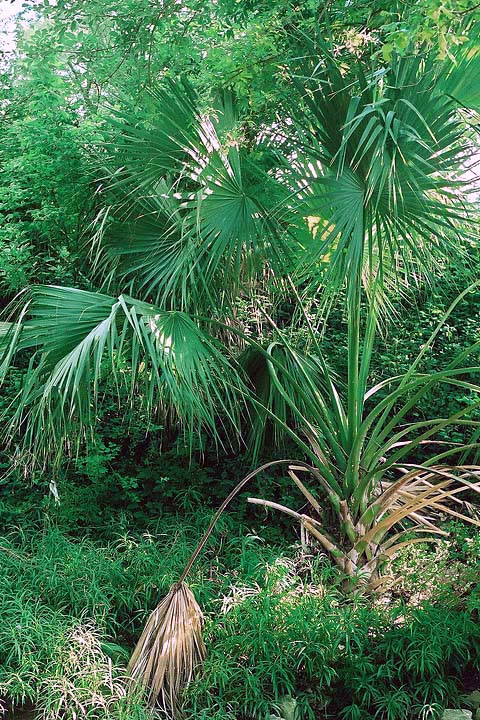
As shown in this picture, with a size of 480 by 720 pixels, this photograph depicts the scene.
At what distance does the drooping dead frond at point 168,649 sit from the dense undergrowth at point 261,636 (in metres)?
0.08

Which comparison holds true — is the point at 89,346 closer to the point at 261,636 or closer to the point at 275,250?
the point at 275,250

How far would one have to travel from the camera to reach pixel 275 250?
3531 millimetres

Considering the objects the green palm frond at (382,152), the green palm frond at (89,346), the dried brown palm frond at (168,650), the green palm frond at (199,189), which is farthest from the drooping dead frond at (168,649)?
the green palm frond at (382,152)

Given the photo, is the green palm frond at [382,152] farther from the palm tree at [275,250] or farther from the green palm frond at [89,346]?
the green palm frond at [89,346]

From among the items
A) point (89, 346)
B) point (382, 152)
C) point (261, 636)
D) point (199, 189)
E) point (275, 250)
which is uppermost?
point (382, 152)

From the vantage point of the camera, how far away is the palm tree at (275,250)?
3.02 metres

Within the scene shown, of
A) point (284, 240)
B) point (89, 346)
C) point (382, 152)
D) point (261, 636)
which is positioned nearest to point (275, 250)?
point (284, 240)

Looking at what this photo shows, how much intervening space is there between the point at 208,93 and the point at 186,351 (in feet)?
4.86

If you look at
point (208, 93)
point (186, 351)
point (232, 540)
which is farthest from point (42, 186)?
point (232, 540)

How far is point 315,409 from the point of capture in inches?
153

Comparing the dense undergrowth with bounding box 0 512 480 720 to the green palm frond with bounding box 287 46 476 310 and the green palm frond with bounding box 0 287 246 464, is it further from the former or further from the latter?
the green palm frond with bounding box 287 46 476 310

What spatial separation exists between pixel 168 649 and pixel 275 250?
186 centimetres

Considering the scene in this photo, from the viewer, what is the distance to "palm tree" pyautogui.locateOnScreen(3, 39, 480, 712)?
3023 millimetres

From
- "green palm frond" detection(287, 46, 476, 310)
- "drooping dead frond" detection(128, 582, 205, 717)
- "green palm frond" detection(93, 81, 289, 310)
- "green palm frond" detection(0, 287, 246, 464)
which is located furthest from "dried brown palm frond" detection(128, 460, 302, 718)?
"green palm frond" detection(287, 46, 476, 310)
